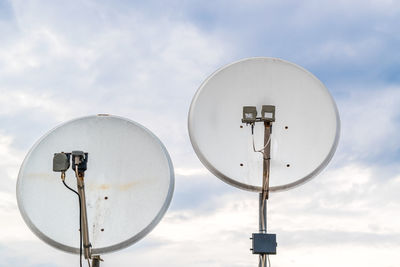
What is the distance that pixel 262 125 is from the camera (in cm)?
608

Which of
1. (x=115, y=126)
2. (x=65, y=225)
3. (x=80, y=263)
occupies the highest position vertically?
(x=115, y=126)

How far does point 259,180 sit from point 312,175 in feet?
1.67

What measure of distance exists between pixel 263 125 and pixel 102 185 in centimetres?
172

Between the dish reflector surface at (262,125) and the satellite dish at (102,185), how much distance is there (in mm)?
498

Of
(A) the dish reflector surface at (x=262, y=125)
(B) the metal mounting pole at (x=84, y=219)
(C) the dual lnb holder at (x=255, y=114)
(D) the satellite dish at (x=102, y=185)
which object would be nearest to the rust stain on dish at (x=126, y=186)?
(D) the satellite dish at (x=102, y=185)

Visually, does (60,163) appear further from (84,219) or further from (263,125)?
(263,125)

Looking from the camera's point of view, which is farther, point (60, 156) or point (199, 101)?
point (199, 101)

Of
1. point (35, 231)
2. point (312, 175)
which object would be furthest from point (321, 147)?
point (35, 231)

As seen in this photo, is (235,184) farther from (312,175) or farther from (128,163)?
(128,163)

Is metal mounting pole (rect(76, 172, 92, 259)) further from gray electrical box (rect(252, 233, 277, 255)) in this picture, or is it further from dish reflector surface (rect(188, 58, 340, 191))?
gray electrical box (rect(252, 233, 277, 255))

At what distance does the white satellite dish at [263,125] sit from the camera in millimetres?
5965

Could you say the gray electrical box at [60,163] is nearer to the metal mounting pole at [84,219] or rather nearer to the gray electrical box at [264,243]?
the metal mounting pole at [84,219]

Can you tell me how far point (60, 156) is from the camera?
5652mm

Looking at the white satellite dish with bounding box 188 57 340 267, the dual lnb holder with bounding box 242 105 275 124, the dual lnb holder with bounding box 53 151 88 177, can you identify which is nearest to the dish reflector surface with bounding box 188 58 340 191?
the white satellite dish with bounding box 188 57 340 267
